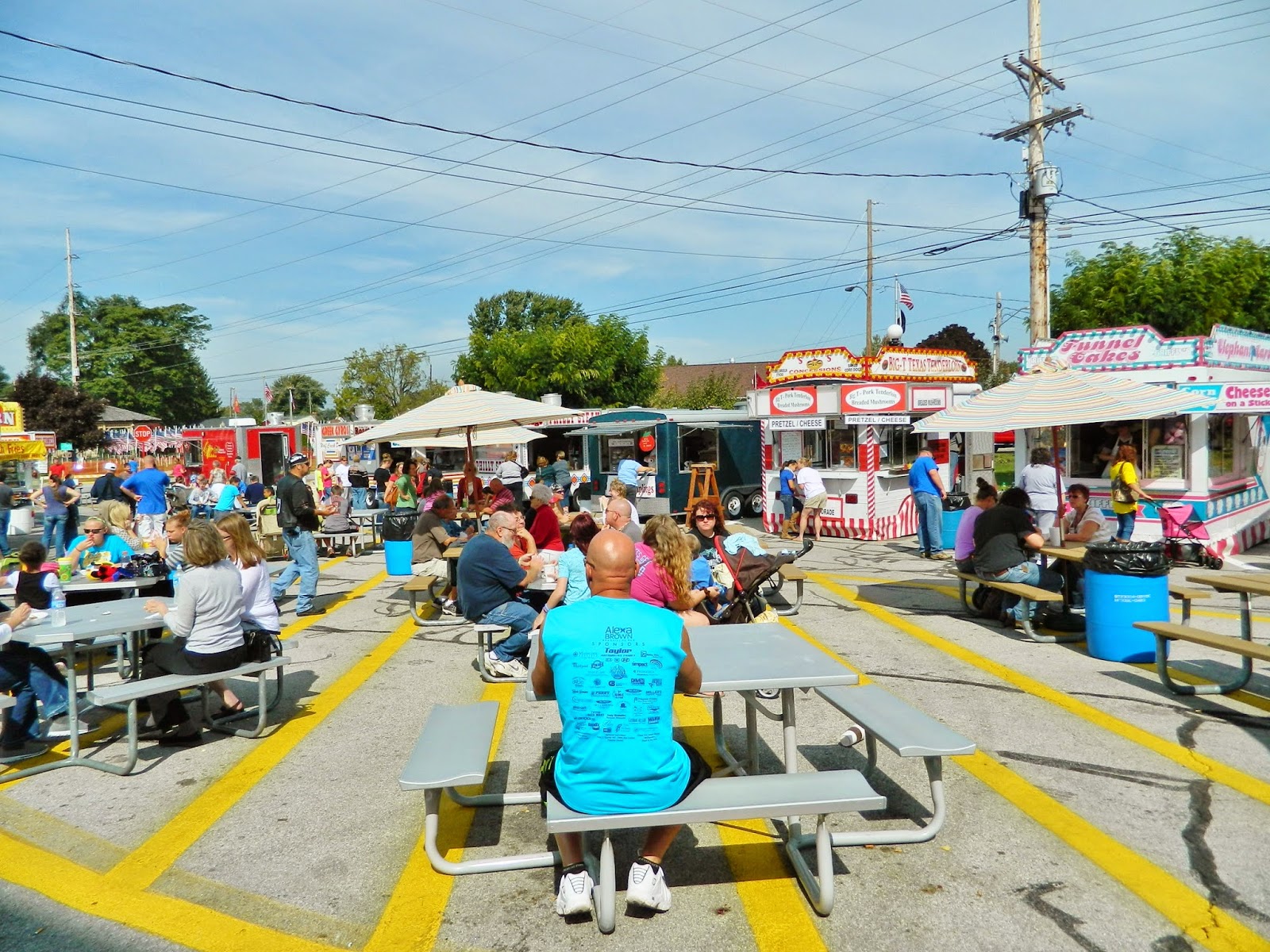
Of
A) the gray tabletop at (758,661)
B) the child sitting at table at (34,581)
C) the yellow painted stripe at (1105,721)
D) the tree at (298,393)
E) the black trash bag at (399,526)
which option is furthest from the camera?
the tree at (298,393)

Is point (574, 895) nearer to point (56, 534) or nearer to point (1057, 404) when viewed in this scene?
point (1057, 404)

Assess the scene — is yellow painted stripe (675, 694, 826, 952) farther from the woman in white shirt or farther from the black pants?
the woman in white shirt

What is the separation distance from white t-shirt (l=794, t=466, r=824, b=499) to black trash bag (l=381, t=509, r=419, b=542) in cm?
733

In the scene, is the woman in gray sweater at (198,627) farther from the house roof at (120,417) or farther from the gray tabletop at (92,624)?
the house roof at (120,417)

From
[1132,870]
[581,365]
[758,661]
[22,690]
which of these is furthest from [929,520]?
[581,365]

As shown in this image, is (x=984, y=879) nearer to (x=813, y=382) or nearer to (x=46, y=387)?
(x=813, y=382)

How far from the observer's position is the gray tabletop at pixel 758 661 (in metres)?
3.90

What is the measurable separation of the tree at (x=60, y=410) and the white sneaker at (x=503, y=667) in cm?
4551

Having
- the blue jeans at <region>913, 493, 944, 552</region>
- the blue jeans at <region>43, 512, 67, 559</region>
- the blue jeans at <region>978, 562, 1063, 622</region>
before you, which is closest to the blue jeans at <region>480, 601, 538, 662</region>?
the blue jeans at <region>978, 562, 1063, 622</region>

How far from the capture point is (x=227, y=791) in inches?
192

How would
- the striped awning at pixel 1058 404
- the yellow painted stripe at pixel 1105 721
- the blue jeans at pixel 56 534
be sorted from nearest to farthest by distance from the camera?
the yellow painted stripe at pixel 1105 721 → the striped awning at pixel 1058 404 → the blue jeans at pixel 56 534

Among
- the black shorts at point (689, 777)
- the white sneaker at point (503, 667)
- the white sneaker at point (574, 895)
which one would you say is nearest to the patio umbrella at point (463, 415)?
the white sneaker at point (503, 667)

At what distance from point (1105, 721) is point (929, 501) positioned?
27.1 feet

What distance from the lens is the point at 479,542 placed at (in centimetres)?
700
